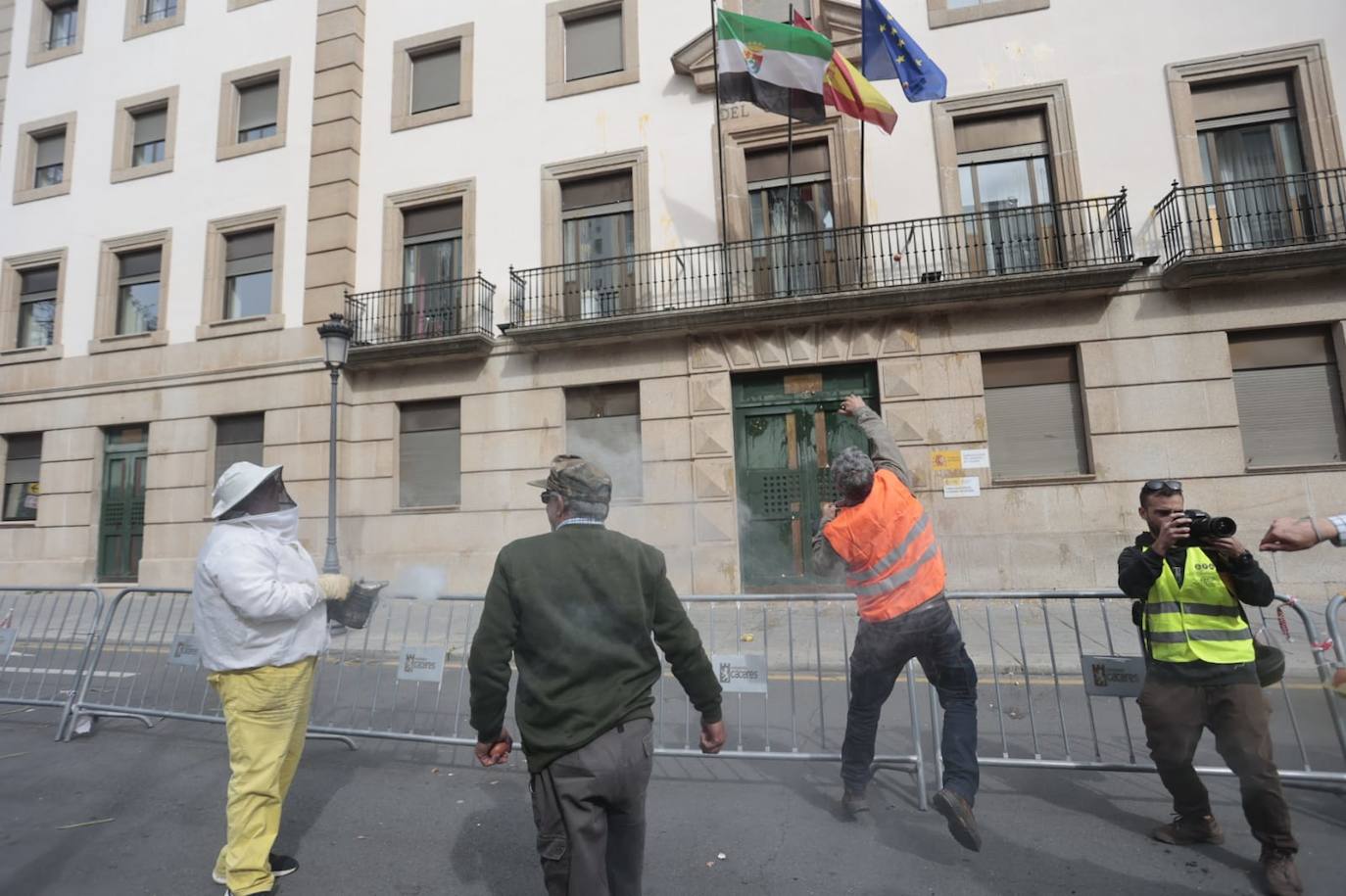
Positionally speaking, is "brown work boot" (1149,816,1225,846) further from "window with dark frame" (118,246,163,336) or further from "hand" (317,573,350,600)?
"window with dark frame" (118,246,163,336)

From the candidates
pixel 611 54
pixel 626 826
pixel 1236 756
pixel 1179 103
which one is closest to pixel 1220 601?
pixel 1236 756

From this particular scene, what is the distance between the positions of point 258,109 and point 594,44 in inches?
300

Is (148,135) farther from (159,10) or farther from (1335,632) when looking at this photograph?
(1335,632)

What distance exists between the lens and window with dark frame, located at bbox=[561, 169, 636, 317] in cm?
1219

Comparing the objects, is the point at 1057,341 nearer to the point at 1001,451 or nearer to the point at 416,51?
the point at 1001,451

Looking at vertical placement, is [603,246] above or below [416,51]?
below

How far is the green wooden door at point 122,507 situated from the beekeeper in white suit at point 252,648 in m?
14.4

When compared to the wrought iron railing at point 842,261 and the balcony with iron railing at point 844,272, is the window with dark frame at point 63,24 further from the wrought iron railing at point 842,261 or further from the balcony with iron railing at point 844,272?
the balcony with iron railing at point 844,272

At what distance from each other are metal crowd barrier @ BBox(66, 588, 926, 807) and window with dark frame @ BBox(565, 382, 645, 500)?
4864 millimetres

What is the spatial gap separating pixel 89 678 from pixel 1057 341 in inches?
468

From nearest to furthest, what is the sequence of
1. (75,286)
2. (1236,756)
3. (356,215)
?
(1236,756) → (356,215) → (75,286)

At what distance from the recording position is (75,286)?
15164 mm

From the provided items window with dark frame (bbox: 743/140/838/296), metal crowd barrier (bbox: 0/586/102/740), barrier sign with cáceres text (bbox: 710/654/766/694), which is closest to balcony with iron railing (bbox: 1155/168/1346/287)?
window with dark frame (bbox: 743/140/838/296)

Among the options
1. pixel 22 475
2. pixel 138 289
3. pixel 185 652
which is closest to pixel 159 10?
pixel 138 289
